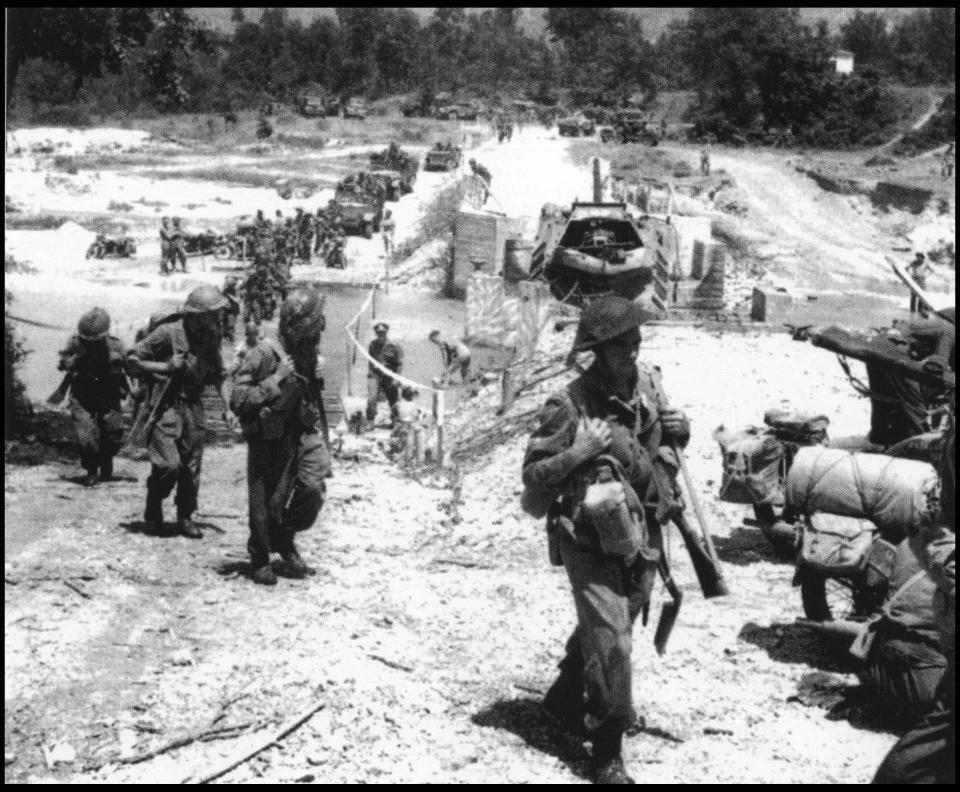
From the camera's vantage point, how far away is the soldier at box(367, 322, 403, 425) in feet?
51.3

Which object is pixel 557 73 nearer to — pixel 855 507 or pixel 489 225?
pixel 489 225

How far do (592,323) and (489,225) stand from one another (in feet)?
74.2

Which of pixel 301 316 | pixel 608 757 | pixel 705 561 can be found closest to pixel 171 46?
pixel 301 316

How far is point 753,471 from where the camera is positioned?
850 centimetres

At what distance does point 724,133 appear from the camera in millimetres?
63750

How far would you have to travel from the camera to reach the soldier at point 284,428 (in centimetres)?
769

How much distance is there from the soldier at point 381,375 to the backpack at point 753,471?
6703 millimetres

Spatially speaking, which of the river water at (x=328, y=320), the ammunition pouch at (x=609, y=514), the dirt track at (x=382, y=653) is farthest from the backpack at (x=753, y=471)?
the river water at (x=328, y=320)

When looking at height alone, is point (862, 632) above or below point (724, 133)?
below

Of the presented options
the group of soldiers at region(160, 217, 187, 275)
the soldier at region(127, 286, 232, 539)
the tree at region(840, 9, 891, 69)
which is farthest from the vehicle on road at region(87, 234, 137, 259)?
the tree at region(840, 9, 891, 69)

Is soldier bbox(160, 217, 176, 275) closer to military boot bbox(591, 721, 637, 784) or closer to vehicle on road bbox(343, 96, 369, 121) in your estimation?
military boot bbox(591, 721, 637, 784)

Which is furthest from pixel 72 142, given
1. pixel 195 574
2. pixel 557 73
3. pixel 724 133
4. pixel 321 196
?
pixel 195 574

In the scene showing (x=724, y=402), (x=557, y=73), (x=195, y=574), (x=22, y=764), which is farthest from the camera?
(x=557, y=73)

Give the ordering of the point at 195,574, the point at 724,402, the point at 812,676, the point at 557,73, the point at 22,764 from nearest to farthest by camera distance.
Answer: the point at 22,764 → the point at 812,676 → the point at 195,574 → the point at 724,402 → the point at 557,73
